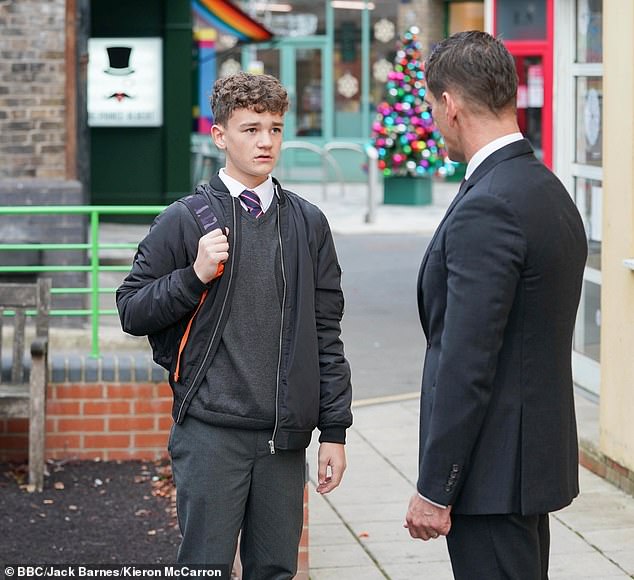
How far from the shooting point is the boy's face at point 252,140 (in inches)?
142

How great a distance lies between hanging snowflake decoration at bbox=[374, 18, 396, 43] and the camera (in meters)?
29.0

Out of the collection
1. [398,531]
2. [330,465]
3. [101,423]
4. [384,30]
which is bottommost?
[398,531]

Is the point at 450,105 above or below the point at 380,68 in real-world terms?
below

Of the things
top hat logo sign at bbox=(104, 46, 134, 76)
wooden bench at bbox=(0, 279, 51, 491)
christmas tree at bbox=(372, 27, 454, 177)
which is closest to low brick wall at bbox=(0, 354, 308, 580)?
wooden bench at bbox=(0, 279, 51, 491)

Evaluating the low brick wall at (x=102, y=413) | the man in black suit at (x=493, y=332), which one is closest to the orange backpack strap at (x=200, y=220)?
the man in black suit at (x=493, y=332)

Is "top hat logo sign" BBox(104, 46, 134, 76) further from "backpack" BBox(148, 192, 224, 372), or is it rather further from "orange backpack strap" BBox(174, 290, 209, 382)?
"orange backpack strap" BBox(174, 290, 209, 382)

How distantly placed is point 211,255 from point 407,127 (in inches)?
723

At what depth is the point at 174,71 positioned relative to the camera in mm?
16375

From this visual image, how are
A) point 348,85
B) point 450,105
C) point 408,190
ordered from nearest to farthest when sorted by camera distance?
point 450,105
point 408,190
point 348,85

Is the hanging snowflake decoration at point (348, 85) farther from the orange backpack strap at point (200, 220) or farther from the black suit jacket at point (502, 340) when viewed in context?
the black suit jacket at point (502, 340)

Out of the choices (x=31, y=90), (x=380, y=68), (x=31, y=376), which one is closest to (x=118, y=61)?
(x=31, y=90)

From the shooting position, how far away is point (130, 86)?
15484 millimetres

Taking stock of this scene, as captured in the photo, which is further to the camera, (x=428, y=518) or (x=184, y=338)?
(x=184, y=338)

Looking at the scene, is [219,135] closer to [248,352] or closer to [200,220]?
[200,220]
